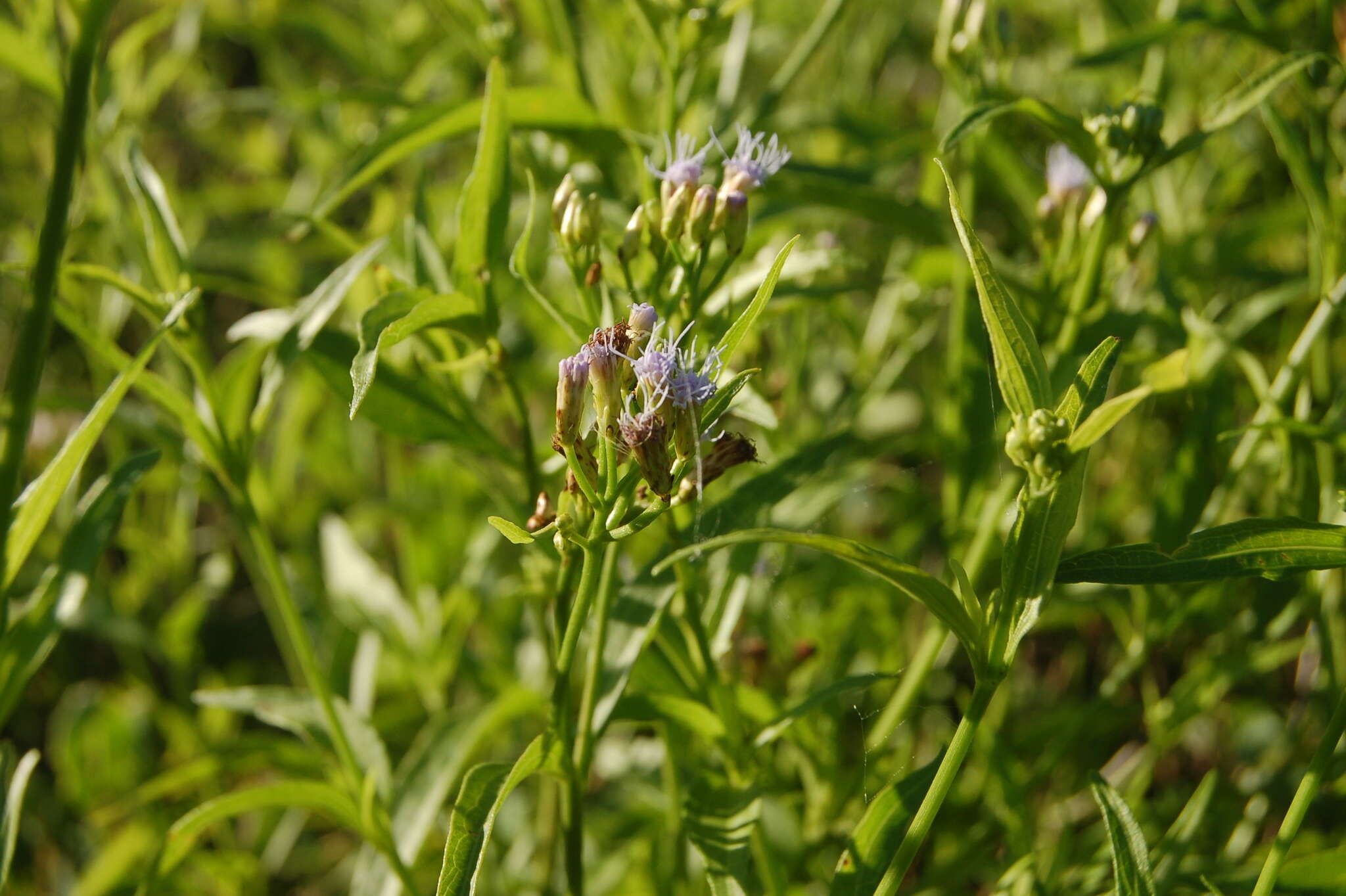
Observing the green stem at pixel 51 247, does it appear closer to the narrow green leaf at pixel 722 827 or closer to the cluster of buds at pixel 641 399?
the cluster of buds at pixel 641 399

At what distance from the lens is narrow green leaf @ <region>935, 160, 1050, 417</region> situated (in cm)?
103

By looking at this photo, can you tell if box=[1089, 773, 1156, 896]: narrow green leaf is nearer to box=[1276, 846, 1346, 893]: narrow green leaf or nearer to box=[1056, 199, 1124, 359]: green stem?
box=[1276, 846, 1346, 893]: narrow green leaf

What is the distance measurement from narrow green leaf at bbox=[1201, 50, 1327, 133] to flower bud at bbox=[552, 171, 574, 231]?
84cm

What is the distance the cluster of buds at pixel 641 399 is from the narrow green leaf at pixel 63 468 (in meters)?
0.52

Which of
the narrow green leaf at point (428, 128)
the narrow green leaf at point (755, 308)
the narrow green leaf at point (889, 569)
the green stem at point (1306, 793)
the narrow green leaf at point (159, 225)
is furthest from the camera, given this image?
the narrow green leaf at point (428, 128)

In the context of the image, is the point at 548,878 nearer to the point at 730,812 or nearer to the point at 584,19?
the point at 730,812

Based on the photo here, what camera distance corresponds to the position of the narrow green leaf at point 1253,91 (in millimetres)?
1446

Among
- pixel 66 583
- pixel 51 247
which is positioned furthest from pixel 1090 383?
pixel 66 583

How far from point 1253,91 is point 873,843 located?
1.12 meters

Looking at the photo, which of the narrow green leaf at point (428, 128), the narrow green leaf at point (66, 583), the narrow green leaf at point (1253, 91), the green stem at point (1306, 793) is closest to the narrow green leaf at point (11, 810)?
the narrow green leaf at point (66, 583)

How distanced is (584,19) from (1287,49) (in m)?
2.41

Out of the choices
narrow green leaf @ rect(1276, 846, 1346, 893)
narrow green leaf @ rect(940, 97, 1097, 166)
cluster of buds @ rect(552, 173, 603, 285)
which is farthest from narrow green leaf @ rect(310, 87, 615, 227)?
narrow green leaf @ rect(1276, 846, 1346, 893)

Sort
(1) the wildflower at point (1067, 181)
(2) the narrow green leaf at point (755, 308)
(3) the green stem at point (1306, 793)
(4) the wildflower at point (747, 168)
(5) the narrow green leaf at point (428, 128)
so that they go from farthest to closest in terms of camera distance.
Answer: (1) the wildflower at point (1067, 181)
(5) the narrow green leaf at point (428, 128)
(4) the wildflower at point (747, 168)
(3) the green stem at point (1306, 793)
(2) the narrow green leaf at point (755, 308)

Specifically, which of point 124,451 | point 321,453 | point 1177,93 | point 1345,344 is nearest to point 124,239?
point 124,451
